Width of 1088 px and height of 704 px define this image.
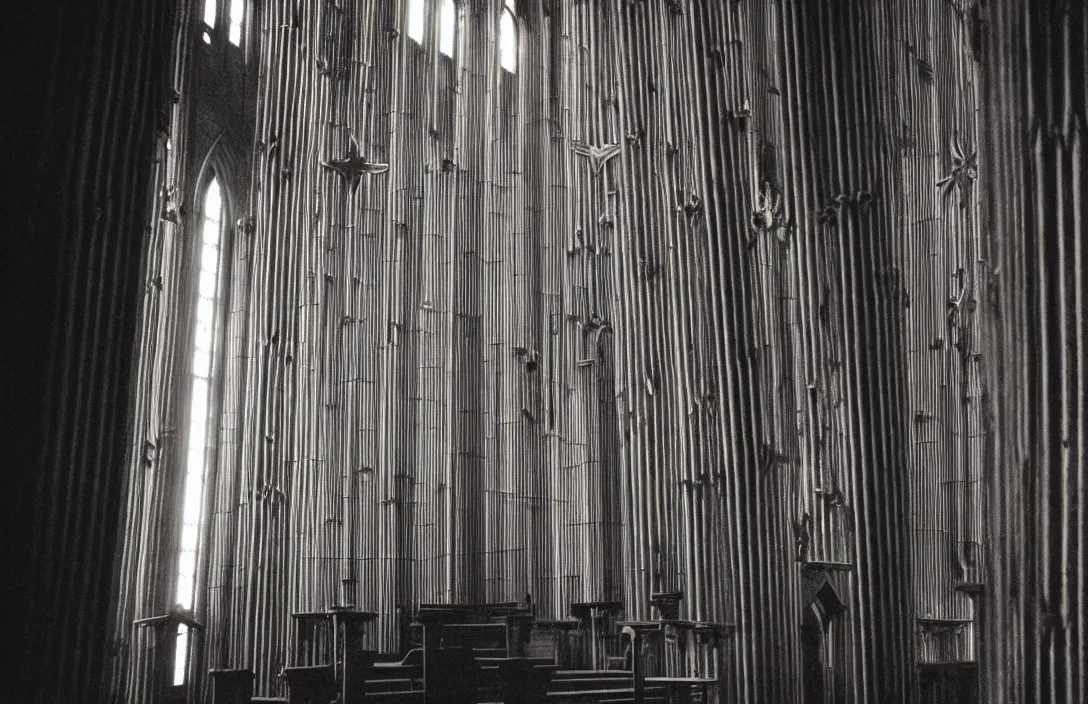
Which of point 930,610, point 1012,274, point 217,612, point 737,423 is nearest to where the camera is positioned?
point 1012,274

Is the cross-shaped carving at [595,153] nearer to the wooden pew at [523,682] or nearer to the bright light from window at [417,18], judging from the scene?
the bright light from window at [417,18]

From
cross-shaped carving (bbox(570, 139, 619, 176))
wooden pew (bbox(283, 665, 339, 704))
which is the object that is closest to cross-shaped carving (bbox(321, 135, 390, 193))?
cross-shaped carving (bbox(570, 139, 619, 176))

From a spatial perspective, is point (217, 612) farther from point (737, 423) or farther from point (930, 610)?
point (930, 610)

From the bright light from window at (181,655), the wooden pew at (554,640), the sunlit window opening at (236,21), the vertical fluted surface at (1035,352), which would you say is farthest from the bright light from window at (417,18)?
the vertical fluted surface at (1035,352)

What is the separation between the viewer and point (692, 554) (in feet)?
28.0

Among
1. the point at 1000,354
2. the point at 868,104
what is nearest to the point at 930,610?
the point at 868,104

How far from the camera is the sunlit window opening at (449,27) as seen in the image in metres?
13.5

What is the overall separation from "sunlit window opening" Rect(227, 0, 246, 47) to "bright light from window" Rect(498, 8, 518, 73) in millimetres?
3424

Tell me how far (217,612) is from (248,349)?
248 cm

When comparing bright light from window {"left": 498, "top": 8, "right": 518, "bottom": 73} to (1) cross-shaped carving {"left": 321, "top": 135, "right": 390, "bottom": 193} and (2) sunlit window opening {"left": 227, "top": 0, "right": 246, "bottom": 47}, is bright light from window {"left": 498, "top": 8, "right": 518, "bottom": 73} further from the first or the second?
(1) cross-shaped carving {"left": 321, "top": 135, "right": 390, "bottom": 193}

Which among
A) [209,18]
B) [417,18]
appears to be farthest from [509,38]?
[209,18]

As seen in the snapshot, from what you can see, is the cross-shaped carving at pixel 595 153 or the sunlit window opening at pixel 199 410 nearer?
the sunlit window opening at pixel 199 410

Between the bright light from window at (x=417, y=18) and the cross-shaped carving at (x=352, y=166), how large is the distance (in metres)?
3.00

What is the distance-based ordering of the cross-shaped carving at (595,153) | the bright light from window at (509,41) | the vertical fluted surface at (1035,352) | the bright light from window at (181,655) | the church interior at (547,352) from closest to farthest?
the church interior at (547,352), the vertical fluted surface at (1035,352), the bright light from window at (181,655), the cross-shaped carving at (595,153), the bright light from window at (509,41)
